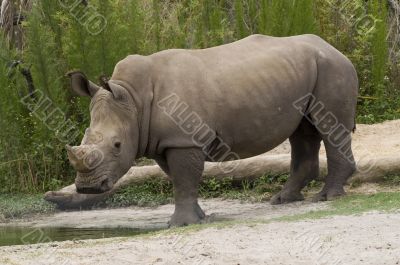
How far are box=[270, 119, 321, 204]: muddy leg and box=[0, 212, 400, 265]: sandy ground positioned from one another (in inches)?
89.5

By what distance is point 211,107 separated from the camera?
8547 mm

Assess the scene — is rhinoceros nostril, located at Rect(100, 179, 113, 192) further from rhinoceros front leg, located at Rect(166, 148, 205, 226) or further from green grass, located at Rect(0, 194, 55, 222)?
green grass, located at Rect(0, 194, 55, 222)

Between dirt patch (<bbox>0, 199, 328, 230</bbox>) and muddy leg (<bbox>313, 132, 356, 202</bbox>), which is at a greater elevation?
muddy leg (<bbox>313, 132, 356, 202</bbox>)

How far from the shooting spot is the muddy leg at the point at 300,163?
970 cm

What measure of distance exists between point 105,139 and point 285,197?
7.54ft

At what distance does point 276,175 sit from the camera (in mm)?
10641

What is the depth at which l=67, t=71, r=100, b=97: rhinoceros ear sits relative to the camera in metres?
8.41

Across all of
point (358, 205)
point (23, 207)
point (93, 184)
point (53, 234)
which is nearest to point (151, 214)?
point (53, 234)

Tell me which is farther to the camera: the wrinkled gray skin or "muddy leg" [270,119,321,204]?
"muddy leg" [270,119,321,204]

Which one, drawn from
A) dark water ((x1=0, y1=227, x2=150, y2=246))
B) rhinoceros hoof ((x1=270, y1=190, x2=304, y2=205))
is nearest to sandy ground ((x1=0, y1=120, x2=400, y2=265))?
dark water ((x1=0, y1=227, x2=150, y2=246))

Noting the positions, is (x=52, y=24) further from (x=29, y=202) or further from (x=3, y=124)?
(x=29, y=202)

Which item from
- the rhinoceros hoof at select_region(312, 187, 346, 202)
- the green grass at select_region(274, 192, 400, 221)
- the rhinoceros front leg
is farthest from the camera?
the rhinoceros hoof at select_region(312, 187, 346, 202)

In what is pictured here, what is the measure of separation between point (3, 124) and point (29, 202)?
1274 mm

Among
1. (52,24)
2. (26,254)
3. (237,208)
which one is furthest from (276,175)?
(26,254)
